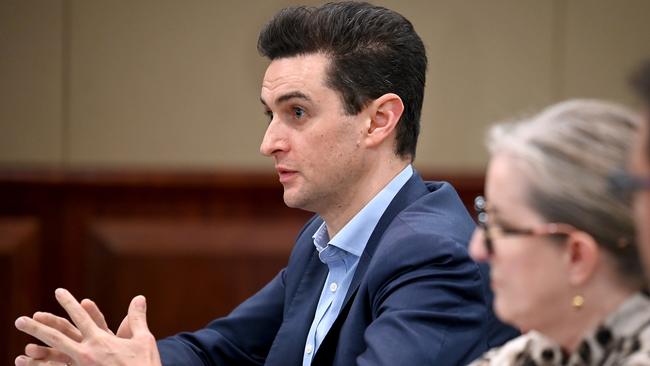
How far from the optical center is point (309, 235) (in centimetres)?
258

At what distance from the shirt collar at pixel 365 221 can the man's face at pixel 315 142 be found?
2.1 inches

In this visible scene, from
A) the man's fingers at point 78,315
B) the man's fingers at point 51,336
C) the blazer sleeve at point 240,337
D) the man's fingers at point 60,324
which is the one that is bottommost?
the blazer sleeve at point 240,337

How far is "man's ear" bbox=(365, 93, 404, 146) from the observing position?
241 centimetres

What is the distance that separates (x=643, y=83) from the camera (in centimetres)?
129

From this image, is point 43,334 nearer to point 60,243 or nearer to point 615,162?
point 615,162

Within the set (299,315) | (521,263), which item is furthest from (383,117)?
(521,263)

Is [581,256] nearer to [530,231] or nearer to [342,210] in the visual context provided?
[530,231]

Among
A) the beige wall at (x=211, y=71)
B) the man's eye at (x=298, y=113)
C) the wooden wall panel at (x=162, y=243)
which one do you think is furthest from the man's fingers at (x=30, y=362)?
the beige wall at (x=211, y=71)

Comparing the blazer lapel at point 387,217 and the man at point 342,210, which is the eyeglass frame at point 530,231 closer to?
the man at point 342,210

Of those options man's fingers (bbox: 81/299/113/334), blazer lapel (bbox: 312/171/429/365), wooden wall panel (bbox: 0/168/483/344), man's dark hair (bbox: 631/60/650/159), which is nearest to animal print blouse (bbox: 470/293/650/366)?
man's dark hair (bbox: 631/60/650/159)

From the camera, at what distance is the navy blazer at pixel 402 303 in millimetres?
2010

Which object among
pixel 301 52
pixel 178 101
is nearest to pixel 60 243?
pixel 178 101

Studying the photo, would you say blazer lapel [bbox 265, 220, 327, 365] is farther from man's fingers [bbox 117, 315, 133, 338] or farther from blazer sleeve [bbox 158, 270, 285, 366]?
man's fingers [bbox 117, 315, 133, 338]

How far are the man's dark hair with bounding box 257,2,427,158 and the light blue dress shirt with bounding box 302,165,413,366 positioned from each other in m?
0.13
